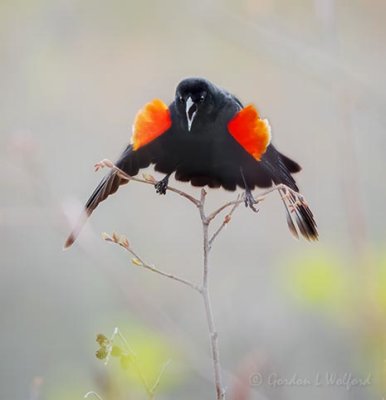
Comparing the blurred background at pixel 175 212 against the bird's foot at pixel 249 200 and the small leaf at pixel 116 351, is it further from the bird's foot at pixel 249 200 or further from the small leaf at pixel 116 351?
the small leaf at pixel 116 351

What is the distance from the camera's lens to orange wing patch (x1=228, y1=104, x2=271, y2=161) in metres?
3.26

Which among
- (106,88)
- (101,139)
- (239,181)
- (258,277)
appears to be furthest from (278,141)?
(239,181)

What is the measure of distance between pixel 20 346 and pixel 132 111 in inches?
90.6

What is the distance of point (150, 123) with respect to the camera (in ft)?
11.2

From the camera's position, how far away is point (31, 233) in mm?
7855

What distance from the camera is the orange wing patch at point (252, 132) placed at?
3264mm

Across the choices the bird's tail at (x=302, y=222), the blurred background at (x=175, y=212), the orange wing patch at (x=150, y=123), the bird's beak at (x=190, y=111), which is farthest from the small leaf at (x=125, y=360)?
the blurred background at (x=175, y=212)

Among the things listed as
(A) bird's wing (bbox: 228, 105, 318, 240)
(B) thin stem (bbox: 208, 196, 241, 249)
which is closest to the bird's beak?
(A) bird's wing (bbox: 228, 105, 318, 240)

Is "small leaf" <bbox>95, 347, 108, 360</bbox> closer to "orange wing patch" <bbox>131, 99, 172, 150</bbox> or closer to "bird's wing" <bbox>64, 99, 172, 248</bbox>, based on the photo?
"bird's wing" <bbox>64, 99, 172, 248</bbox>

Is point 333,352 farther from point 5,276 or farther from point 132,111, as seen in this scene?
point 132,111

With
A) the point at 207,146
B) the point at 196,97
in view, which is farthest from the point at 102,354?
the point at 196,97

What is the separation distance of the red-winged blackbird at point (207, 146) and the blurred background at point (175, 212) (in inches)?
17.9

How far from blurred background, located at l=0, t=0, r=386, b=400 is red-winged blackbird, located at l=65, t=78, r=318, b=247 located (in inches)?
17.9

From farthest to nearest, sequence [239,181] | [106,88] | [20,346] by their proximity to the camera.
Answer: [106,88] → [20,346] → [239,181]
